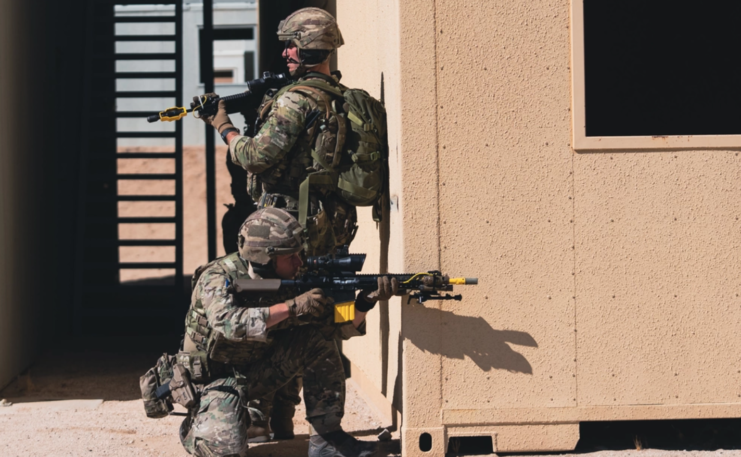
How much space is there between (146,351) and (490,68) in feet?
15.9

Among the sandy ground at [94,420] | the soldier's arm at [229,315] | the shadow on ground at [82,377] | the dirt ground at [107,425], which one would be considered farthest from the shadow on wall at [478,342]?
the shadow on ground at [82,377]

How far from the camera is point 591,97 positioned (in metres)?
6.21

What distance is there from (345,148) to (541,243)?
109 centimetres

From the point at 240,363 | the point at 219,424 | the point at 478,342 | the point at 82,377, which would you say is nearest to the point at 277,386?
the point at 240,363

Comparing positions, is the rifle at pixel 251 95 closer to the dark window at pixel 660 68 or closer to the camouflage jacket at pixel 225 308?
the camouflage jacket at pixel 225 308

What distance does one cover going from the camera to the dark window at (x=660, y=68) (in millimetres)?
5949

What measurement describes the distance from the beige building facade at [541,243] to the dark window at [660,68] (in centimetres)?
160

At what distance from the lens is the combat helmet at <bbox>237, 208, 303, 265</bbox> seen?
165 inches

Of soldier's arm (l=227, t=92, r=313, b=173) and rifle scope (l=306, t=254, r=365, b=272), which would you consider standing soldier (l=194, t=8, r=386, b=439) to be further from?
rifle scope (l=306, t=254, r=365, b=272)

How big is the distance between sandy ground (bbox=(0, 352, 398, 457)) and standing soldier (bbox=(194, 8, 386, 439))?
1.88 ft

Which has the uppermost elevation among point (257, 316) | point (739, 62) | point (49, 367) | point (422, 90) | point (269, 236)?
point (739, 62)

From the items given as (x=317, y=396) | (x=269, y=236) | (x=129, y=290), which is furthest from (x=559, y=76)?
(x=129, y=290)

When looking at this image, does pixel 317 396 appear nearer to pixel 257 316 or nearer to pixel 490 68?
pixel 257 316

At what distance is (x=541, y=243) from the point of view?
14.6 feet
